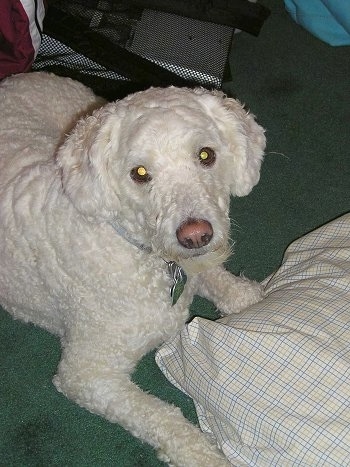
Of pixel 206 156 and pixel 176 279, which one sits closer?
pixel 206 156

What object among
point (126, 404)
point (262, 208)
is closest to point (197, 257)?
point (126, 404)

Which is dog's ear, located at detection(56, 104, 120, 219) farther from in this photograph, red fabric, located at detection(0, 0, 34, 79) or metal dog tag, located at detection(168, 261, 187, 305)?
red fabric, located at detection(0, 0, 34, 79)

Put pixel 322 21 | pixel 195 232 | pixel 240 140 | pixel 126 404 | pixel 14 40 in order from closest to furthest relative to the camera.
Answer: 1. pixel 195 232
2. pixel 240 140
3. pixel 126 404
4. pixel 14 40
5. pixel 322 21

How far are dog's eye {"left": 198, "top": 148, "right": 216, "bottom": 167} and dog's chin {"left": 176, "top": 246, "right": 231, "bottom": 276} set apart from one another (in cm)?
26

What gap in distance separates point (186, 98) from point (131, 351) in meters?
0.89

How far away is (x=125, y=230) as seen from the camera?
6.95 feet

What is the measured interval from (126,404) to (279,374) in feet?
1.73

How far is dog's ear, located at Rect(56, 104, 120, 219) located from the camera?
1979 mm

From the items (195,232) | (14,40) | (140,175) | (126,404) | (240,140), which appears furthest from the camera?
(14,40)

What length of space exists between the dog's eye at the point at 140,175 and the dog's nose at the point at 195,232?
20 cm

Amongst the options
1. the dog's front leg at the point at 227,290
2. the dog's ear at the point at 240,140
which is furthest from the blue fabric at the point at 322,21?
the dog's ear at the point at 240,140

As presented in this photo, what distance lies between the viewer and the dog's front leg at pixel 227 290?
8.57 ft

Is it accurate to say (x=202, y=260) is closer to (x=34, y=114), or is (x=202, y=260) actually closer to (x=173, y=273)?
(x=173, y=273)

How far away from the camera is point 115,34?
11.8 feet
